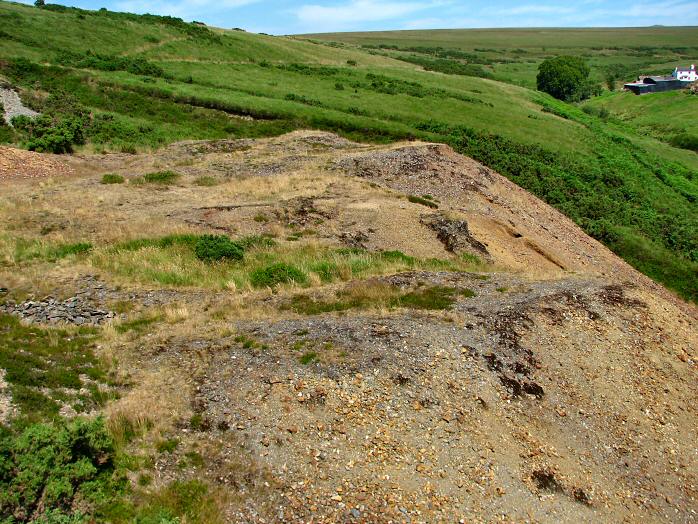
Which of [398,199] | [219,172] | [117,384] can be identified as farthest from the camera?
[219,172]

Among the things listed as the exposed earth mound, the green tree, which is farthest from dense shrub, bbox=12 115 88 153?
the green tree

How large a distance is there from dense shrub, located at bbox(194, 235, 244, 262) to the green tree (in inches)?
4076

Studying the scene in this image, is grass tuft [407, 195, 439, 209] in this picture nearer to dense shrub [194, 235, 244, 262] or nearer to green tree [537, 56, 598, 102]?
dense shrub [194, 235, 244, 262]

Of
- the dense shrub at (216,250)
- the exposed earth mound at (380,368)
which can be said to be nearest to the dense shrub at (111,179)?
the exposed earth mound at (380,368)

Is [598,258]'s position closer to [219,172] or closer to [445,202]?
[445,202]

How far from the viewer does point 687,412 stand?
15406mm

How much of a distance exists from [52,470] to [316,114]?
47.4 metres

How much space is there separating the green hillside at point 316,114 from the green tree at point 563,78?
3455cm

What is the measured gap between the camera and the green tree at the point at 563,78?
106m

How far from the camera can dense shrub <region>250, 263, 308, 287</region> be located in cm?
2036

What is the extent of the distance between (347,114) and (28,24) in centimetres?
4150

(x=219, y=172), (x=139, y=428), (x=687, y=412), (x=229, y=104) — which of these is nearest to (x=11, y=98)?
(x=229, y=104)

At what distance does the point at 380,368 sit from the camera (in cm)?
1410

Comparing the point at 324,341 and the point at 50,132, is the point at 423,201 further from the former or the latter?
the point at 50,132
